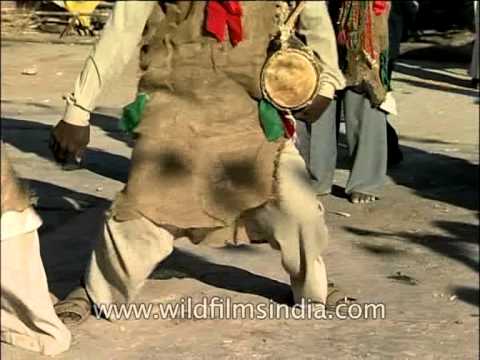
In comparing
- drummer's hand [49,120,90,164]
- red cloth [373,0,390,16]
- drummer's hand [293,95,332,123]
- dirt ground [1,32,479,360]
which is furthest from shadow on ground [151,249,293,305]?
red cloth [373,0,390,16]

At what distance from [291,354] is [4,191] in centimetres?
132

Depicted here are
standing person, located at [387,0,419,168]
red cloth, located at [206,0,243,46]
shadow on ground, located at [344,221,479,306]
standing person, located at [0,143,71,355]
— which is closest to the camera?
standing person, located at [0,143,71,355]

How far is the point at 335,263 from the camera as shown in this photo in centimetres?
592

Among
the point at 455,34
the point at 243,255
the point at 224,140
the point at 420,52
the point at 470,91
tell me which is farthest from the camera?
the point at 455,34

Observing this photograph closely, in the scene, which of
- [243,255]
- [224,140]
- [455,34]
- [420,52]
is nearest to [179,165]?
[224,140]

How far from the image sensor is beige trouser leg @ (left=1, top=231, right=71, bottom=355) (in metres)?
4.15

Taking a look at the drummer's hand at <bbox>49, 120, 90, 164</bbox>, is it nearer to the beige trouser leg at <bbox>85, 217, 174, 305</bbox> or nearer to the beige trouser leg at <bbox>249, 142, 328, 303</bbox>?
the beige trouser leg at <bbox>85, 217, 174, 305</bbox>

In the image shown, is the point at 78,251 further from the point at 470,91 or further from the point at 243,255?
the point at 470,91

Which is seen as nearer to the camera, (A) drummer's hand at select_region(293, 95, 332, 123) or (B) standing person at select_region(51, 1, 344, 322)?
(B) standing person at select_region(51, 1, 344, 322)

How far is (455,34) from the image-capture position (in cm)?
1669

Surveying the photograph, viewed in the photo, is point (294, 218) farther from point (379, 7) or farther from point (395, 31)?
point (395, 31)

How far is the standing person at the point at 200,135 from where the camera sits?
174 inches

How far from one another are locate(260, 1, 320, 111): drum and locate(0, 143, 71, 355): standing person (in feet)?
3.21

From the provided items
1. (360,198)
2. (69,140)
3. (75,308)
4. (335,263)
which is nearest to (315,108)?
(69,140)
